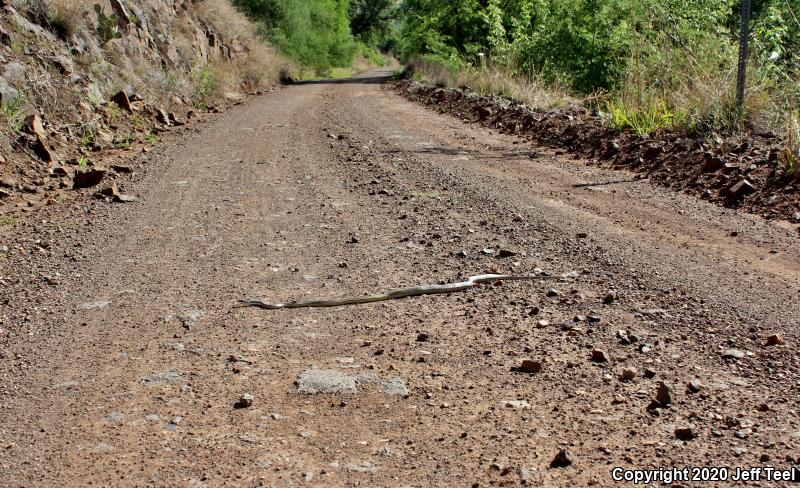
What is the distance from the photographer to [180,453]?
309 centimetres

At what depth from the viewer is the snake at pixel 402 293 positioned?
476 centimetres

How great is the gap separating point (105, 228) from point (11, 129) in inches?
138

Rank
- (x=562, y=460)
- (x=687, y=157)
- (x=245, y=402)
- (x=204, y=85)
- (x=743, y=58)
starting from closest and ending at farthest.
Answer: (x=562, y=460) < (x=245, y=402) < (x=687, y=157) < (x=743, y=58) < (x=204, y=85)

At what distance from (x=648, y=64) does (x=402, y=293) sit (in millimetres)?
8036

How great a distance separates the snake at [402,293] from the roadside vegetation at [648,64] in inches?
162

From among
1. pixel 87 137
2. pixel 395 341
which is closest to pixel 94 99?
pixel 87 137

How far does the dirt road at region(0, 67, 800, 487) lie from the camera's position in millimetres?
3061

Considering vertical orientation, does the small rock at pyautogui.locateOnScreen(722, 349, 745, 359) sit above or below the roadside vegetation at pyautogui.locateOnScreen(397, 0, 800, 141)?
below

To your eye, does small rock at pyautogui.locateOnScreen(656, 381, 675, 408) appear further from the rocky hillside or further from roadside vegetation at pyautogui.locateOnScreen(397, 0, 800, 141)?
the rocky hillside

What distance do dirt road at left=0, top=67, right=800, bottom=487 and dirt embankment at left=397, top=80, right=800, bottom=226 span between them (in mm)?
343

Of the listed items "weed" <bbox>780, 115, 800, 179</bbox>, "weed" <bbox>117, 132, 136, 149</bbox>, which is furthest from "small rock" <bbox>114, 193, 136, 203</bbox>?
"weed" <bbox>780, 115, 800, 179</bbox>

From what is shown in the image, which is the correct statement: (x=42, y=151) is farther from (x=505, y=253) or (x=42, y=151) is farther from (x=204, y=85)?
(x=204, y=85)

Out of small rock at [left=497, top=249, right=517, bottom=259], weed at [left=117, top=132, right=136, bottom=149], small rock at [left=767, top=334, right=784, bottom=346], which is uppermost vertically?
small rock at [left=767, top=334, right=784, bottom=346]

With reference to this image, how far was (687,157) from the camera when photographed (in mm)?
8180
